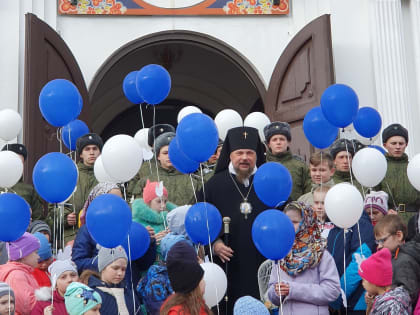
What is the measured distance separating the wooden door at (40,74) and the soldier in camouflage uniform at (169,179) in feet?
7.36

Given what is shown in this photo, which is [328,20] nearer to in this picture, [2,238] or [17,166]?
[17,166]

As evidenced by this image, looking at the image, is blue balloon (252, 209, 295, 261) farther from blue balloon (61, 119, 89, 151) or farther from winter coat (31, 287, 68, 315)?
blue balloon (61, 119, 89, 151)

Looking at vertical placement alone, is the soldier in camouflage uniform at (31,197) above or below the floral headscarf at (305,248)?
above

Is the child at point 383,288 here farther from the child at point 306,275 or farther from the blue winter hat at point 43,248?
the blue winter hat at point 43,248

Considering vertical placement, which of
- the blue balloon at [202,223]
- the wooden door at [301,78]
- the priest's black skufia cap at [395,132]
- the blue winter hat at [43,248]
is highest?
the wooden door at [301,78]

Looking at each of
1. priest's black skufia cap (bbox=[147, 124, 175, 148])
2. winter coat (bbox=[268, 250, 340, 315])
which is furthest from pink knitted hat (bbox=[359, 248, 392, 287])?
priest's black skufia cap (bbox=[147, 124, 175, 148])

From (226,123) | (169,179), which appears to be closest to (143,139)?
(226,123)

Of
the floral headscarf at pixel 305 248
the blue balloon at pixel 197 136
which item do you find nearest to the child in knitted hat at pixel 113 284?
the blue balloon at pixel 197 136

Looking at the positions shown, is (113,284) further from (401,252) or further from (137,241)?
(401,252)

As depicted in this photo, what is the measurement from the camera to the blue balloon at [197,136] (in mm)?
5910

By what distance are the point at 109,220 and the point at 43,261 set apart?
1.27m

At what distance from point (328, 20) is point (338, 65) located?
730 millimetres

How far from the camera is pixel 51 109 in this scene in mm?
6789

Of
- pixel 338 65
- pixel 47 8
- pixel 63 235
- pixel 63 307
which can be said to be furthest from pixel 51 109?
pixel 338 65
